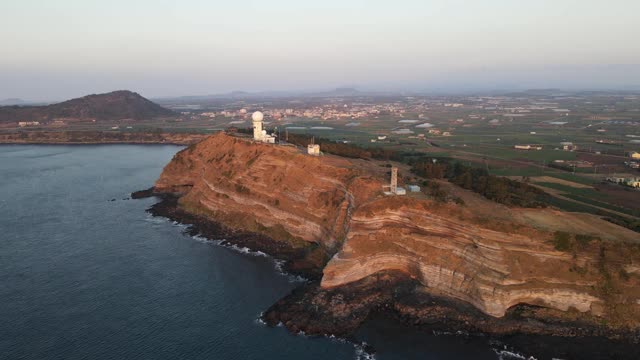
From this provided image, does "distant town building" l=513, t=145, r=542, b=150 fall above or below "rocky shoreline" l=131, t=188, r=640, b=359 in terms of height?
above

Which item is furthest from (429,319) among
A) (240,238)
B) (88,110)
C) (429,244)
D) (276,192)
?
(88,110)

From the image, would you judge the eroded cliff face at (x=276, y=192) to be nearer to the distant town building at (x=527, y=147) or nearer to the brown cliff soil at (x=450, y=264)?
the brown cliff soil at (x=450, y=264)

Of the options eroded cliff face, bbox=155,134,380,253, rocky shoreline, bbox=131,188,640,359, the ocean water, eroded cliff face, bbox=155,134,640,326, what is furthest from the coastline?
rocky shoreline, bbox=131,188,640,359

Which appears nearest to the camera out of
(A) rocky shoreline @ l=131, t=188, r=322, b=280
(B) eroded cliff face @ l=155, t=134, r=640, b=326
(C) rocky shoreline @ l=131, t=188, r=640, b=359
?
(C) rocky shoreline @ l=131, t=188, r=640, b=359

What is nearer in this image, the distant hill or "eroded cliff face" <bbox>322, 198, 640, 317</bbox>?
"eroded cliff face" <bbox>322, 198, 640, 317</bbox>

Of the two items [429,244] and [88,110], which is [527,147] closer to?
[429,244]

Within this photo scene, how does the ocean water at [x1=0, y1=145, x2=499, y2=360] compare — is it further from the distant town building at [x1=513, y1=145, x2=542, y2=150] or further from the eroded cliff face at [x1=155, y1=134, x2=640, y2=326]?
the distant town building at [x1=513, y1=145, x2=542, y2=150]

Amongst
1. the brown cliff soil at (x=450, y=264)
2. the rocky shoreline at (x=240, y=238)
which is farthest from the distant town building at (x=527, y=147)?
the rocky shoreline at (x=240, y=238)
